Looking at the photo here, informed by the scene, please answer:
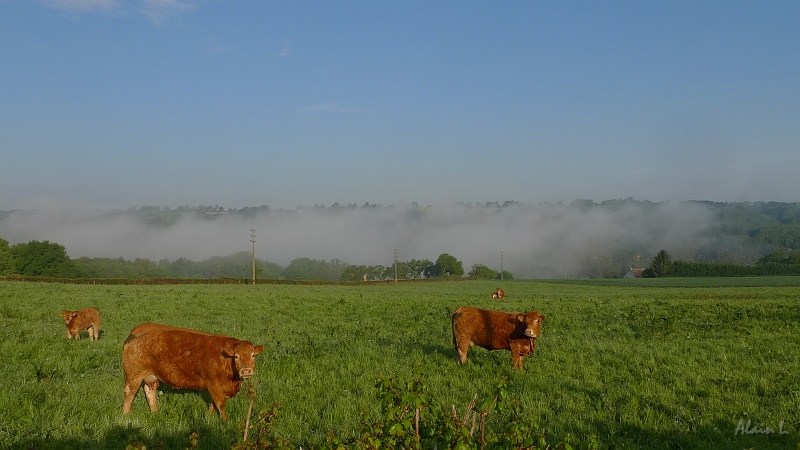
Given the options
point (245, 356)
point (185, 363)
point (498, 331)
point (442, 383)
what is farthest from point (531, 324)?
point (185, 363)

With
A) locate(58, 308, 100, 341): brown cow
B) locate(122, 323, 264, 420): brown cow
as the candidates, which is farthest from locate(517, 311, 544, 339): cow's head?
locate(58, 308, 100, 341): brown cow

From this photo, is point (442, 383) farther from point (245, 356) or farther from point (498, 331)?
point (245, 356)

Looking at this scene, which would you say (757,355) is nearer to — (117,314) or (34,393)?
(34,393)

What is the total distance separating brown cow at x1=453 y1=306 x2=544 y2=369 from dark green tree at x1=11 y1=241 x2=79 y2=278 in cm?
12656

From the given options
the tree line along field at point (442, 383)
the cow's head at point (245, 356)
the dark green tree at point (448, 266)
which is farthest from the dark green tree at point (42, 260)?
the cow's head at point (245, 356)

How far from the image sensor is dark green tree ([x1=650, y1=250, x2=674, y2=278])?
125 meters

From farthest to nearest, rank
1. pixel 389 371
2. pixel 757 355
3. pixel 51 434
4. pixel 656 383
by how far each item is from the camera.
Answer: pixel 757 355 → pixel 389 371 → pixel 656 383 → pixel 51 434

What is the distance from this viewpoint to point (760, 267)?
11400 cm

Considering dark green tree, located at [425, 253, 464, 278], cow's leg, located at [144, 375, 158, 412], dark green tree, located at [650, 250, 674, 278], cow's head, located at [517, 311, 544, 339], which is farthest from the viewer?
dark green tree, located at [425, 253, 464, 278]

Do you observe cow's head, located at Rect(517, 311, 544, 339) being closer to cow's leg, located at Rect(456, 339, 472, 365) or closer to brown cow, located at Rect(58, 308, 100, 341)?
cow's leg, located at Rect(456, 339, 472, 365)

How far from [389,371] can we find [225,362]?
401 centimetres

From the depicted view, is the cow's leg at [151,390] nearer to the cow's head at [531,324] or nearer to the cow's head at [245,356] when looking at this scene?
the cow's head at [245,356]

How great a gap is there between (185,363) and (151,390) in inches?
36.3

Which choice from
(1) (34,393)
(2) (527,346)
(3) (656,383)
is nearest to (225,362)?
(1) (34,393)
